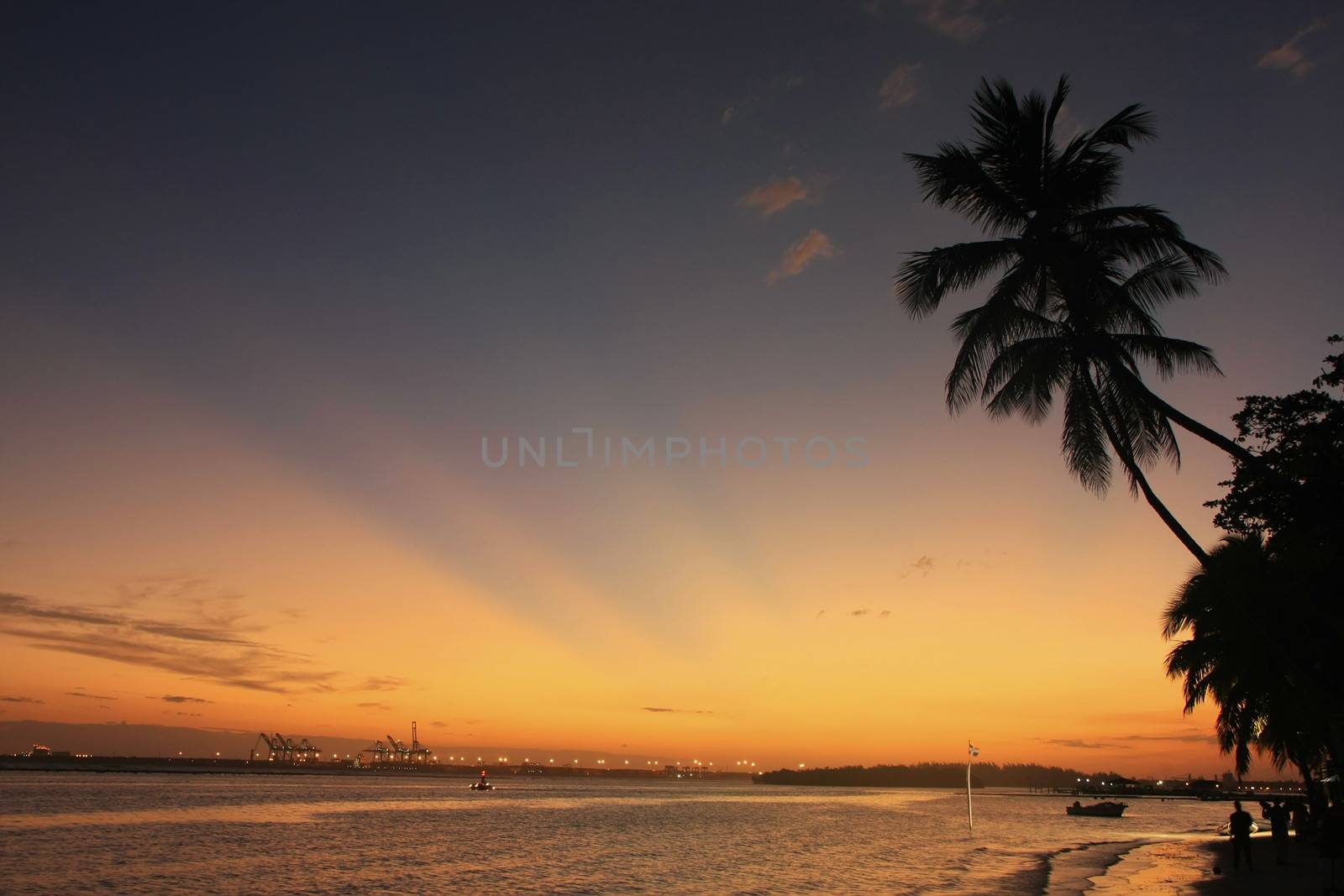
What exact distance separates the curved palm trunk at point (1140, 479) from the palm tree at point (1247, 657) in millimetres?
576

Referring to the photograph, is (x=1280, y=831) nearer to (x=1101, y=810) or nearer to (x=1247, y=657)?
(x=1247, y=657)

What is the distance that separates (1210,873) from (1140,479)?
68.4 ft

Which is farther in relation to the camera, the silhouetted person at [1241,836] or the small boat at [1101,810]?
the small boat at [1101,810]

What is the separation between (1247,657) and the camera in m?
23.4

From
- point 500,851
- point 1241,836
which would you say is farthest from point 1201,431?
point 500,851

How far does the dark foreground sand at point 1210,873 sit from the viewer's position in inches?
1016

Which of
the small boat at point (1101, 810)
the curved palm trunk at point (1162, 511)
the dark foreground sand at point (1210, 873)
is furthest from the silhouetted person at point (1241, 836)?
the small boat at point (1101, 810)

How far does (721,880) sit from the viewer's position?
3794 cm

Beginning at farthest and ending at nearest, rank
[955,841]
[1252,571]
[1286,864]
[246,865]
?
1. [955,841]
2. [246,865]
3. [1286,864]
4. [1252,571]

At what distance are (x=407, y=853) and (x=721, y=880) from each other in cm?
2108

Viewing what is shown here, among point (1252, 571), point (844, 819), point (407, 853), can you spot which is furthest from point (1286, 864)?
point (844, 819)

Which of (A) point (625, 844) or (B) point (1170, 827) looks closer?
(A) point (625, 844)

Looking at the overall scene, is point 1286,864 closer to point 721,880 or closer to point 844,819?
point 721,880

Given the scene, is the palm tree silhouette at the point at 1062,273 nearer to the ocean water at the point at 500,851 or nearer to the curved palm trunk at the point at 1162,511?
the curved palm trunk at the point at 1162,511
